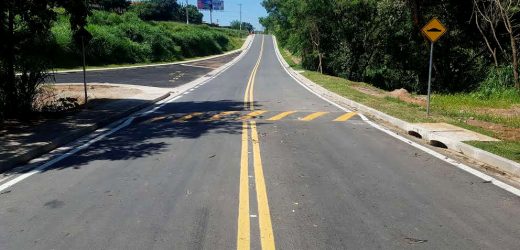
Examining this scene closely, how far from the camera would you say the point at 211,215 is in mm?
5309

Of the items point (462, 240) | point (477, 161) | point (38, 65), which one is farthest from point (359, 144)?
point (38, 65)

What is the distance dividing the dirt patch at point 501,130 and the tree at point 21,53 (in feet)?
40.6

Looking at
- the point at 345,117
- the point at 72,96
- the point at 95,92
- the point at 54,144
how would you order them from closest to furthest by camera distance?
the point at 54,144, the point at 345,117, the point at 72,96, the point at 95,92

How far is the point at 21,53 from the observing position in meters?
13.0

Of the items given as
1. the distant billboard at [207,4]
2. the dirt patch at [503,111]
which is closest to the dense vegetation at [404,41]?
the dirt patch at [503,111]

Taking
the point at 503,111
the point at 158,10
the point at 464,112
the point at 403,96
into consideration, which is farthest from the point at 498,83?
the point at 158,10

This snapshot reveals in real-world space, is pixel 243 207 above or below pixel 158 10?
below

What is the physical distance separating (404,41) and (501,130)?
26590 millimetres

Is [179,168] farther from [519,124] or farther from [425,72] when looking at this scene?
[425,72]

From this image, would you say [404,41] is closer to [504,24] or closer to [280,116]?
[504,24]

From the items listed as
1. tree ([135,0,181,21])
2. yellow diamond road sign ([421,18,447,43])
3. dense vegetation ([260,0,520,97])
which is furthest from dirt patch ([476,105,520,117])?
tree ([135,0,181,21])

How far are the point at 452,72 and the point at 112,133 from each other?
29.3 m

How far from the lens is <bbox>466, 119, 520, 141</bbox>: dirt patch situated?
10.1m

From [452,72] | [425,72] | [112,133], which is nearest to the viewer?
[112,133]
